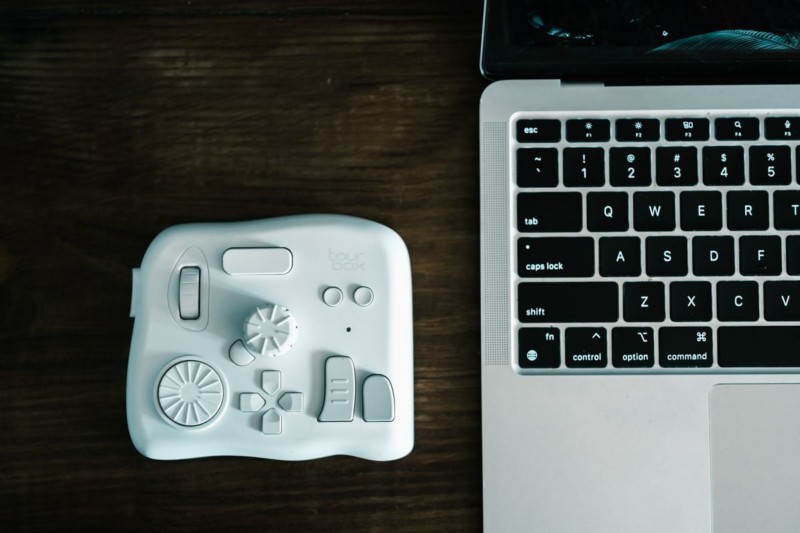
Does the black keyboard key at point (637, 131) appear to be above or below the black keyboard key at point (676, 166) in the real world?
above

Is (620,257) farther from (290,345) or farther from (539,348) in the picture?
(290,345)

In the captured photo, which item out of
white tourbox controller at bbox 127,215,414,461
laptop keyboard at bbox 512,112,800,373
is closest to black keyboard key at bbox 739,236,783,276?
laptop keyboard at bbox 512,112,800,373

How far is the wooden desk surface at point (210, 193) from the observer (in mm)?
538

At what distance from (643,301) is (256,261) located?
0.29m

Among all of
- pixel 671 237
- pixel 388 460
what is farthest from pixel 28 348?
pixel 671 237

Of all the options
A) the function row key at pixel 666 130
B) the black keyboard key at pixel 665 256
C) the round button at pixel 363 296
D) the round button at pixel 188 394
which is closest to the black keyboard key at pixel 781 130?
the function row key at pixel 666 130

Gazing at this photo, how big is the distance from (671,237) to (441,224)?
0.18 metres

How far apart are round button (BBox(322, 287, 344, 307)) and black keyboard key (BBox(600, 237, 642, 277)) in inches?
7.9

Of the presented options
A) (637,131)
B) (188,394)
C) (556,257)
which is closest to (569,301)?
(556,257)

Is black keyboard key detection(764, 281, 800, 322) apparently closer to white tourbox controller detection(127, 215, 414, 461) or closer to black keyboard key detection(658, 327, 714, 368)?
black keyboard key detection(658, 327, 714, 368)

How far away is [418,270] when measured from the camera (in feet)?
1.79

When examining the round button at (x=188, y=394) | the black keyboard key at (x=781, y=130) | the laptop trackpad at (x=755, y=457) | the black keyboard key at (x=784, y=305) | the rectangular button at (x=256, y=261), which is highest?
the black keyboard key at (x=781, y=130)

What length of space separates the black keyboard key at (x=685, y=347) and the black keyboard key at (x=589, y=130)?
0.16 meters

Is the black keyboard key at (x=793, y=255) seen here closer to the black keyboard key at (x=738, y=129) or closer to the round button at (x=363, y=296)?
the black keyboard key at (x=738, y=129)
